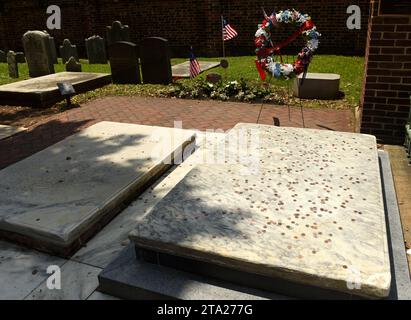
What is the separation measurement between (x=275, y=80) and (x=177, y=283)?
6652 millimetres

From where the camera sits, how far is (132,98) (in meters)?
9.05

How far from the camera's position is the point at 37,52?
38.0 ft

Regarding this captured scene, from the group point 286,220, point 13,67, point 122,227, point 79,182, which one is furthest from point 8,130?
point 13,67

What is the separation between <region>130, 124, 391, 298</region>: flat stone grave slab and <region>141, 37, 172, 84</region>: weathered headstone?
681cm

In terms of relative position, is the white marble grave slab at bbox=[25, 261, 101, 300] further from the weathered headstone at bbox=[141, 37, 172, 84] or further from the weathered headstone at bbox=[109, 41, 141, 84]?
the weathered headstone at bbox=[109, 41, 141, 84]

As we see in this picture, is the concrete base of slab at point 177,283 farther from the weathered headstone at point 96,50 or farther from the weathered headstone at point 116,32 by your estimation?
the weathered headstone at point 116,32

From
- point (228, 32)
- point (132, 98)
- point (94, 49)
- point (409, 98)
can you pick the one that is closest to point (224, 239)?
point (409, 98)

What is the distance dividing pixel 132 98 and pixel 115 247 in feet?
20.6

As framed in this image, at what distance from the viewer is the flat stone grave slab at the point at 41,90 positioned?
8.46 m

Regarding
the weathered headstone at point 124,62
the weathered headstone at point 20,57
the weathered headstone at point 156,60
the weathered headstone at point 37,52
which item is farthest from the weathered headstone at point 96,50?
the weathered headstone at point 156,60

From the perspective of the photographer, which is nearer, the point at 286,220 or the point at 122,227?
the point at 286,220

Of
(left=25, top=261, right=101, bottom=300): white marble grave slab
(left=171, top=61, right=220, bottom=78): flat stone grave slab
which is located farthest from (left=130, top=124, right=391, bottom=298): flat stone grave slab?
(left=171, top=61, right=220, bottom=78): flat stone grave slab

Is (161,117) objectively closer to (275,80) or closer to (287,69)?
(287,69)

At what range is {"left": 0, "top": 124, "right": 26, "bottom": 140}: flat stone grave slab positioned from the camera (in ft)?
21.6
